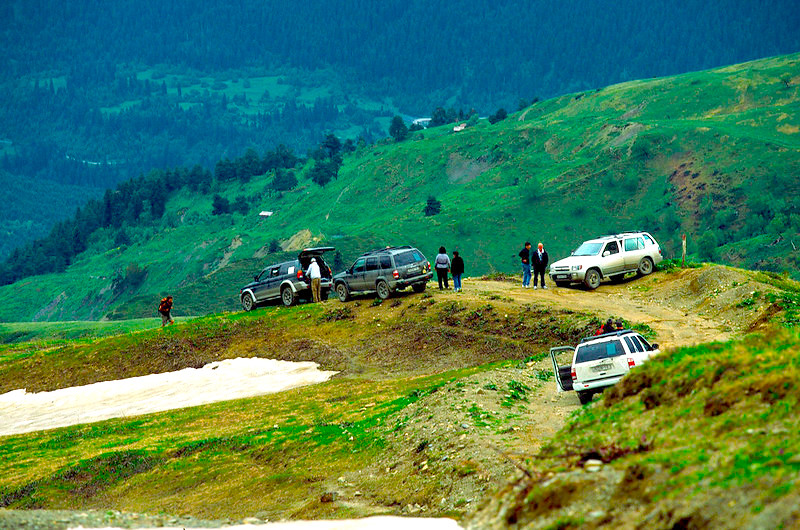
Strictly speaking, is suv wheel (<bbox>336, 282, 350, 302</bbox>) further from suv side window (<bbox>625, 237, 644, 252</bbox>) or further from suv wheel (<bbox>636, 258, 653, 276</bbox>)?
suv wheel (<bbox>636, 258, 653, 276</bbox>)

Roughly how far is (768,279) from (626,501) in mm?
31163

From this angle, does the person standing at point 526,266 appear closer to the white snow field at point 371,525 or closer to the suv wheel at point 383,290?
the suv wheel at point 383,290

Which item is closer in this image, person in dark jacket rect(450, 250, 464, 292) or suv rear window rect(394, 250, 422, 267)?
person in dark jacket rect(450, 250, 464, 292)

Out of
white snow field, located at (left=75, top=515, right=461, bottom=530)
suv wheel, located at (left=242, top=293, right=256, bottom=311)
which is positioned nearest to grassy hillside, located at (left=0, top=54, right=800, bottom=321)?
suv wheel, located at (left=242, top=293, right=256, bottom=311)

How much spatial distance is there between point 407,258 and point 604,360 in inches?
808

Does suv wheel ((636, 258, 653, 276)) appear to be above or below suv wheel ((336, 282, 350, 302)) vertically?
below

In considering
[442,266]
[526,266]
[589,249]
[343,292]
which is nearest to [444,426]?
[442,266]

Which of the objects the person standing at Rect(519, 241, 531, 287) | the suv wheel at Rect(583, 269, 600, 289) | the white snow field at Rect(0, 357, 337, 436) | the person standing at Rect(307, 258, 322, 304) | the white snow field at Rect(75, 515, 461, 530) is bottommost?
the white snow field at Rect(75, 515, 461, 530)

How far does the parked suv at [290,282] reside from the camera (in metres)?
44.9

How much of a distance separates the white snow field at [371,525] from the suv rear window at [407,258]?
25937mm

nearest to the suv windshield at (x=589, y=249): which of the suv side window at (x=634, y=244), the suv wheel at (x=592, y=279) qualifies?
the suv wheel at (x=592, y=279)

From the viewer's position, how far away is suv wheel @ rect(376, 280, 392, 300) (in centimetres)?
4125

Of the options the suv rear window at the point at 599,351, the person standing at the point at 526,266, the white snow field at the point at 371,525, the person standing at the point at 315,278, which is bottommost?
the white snow field at the point at 371,525

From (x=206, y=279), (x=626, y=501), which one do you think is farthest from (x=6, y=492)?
(x=206, y=279)
